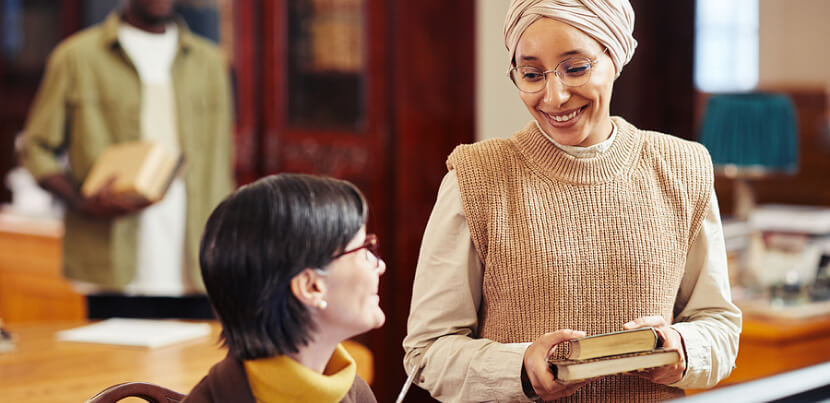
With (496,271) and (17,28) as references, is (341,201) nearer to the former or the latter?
(496,271)

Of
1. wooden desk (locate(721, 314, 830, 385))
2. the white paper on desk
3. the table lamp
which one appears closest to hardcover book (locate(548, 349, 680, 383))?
the white paper on desk

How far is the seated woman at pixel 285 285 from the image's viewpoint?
1.07 m

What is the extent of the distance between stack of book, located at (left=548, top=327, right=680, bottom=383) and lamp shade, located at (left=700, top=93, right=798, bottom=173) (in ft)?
7.42

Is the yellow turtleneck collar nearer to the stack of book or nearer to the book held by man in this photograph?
the stack of book

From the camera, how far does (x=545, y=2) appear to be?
1251 millimetres

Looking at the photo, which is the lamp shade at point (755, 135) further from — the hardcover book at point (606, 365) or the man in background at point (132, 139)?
the hardcover book at point (606, 365)

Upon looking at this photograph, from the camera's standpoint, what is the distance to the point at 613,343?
114cm

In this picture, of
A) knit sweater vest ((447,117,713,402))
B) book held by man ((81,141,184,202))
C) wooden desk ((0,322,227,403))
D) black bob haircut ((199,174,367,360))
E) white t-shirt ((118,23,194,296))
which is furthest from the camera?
white t-shirt ((118,23,194,296))

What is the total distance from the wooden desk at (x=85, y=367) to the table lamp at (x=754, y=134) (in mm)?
1885

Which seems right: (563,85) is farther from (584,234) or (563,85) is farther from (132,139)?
(132,139)

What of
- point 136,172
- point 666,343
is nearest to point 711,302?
point 666,343

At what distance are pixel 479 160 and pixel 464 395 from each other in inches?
12.8

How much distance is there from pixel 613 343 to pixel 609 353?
1 cm

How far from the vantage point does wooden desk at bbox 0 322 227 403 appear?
1894 mm
